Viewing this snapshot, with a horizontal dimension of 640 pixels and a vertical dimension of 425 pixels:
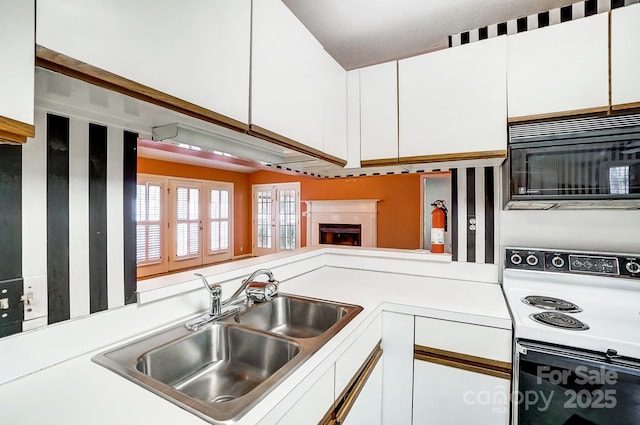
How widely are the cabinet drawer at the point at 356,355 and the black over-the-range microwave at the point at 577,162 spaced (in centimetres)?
89

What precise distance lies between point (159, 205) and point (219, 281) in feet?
A: 16.7

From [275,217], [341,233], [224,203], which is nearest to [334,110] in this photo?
[341,233]

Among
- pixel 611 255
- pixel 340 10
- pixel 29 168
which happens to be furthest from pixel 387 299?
pixel 340 10

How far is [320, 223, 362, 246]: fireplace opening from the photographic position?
5.47 meters

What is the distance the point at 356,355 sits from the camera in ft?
3.65

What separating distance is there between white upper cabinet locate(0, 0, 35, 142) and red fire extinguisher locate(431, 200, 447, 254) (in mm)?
1837

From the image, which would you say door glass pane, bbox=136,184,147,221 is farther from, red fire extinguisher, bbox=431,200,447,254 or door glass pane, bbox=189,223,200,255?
red fire extinguisher, bbox=431,200,447,254

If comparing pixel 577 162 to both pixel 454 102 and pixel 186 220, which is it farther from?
pixel 186 220

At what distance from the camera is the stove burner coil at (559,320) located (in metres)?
1.08

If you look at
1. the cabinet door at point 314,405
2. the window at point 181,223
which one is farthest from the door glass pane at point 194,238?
the cabinet door at point 314,405

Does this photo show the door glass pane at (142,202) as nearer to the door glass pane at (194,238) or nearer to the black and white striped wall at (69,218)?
the door glass pane at (194,238)

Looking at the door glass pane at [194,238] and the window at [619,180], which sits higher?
the window at [619,180]

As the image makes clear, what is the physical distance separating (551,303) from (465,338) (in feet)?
1.52

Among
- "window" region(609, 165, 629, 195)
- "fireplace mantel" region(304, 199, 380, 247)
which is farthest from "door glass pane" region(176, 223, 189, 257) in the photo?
"window" region(609, 165, 629, 195)
